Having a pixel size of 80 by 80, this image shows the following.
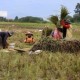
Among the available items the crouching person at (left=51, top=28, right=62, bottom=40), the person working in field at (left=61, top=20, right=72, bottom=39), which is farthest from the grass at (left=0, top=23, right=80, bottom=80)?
the person working in field at (left=61, top=20, right=72, bottom=39)

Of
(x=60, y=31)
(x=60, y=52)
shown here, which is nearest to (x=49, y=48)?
(x=60, y=52)

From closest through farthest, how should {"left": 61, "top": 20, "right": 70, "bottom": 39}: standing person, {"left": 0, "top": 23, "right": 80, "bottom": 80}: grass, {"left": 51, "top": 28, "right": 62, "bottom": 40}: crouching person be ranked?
{"left": 0, "top": 23, "right": 80, "bottom": 80}: grass → {"left": 51, "top": 28, "right": 62, "bottom": 40}: crouching person → {"left": 61, "top": 20, "right": 70, "bottom": 39}: standing person

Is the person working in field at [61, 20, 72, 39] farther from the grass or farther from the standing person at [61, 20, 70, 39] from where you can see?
the grass

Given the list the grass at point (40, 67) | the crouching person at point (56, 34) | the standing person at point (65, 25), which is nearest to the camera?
the grass at point (40, 67)

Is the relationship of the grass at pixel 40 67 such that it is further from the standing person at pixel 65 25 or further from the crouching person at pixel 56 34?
the standing person at pixel 65 25

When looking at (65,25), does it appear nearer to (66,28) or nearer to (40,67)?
(66,28)

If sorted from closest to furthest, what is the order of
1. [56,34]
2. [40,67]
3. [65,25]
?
[40,67], [56,34], [65,25]

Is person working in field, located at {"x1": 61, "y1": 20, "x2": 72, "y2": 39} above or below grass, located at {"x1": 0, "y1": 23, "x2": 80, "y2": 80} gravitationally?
above

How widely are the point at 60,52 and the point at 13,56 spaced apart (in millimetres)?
1535

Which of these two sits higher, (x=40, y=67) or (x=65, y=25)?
(x=65, y=25)

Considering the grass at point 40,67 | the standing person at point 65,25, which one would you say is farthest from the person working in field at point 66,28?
the grass at point 40,67

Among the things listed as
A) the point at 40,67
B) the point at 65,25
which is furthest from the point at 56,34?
the point at 40,67

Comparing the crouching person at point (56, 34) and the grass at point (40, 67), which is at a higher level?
the crouching person at point (56, 34)

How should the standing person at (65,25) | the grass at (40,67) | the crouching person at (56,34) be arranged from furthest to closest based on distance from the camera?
the standing person at (65,25)
the crouching person at (56,34)
the grass at (40,67)
